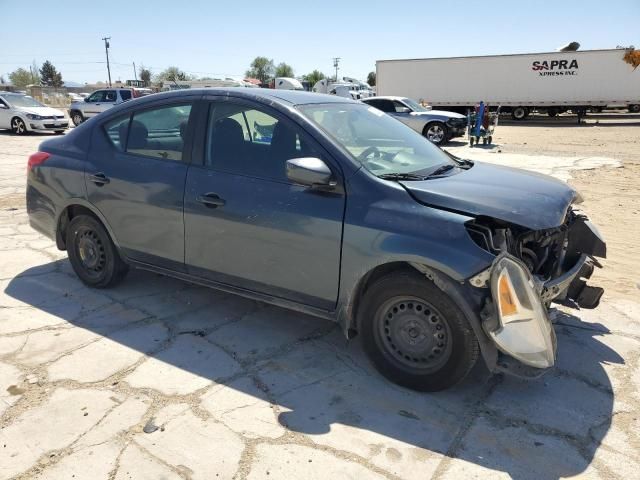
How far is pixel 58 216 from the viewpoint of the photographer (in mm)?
4449

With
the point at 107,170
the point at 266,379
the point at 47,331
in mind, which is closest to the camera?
the point at 266,379

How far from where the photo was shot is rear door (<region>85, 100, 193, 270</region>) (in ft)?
12.1

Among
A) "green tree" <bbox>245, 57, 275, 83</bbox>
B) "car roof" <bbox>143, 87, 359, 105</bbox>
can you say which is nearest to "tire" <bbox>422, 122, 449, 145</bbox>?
"car roof" <bbox>143, 87, 359, 105</bbox>

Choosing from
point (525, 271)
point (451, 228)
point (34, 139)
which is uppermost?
point (451, 228)

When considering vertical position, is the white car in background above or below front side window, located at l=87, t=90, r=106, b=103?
below

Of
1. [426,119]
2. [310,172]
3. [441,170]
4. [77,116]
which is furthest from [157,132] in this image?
[77,116]

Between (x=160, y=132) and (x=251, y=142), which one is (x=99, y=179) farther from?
(x=251, y=142)

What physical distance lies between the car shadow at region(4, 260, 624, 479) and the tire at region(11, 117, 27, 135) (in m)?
17.7

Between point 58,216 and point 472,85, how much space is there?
2695 centimetres

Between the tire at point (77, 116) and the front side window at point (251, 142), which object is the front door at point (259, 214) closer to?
the front side window at point (251, 142)

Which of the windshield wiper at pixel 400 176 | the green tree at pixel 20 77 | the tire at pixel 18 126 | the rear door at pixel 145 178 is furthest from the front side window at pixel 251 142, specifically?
the green tree at pixel 20 77

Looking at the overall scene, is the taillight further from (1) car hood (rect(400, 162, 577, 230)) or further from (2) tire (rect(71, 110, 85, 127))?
(2) tire (rect(71, 110, 85, 127))

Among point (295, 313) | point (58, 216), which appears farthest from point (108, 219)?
point (295, 313)

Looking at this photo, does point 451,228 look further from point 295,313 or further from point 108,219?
point 108,219
